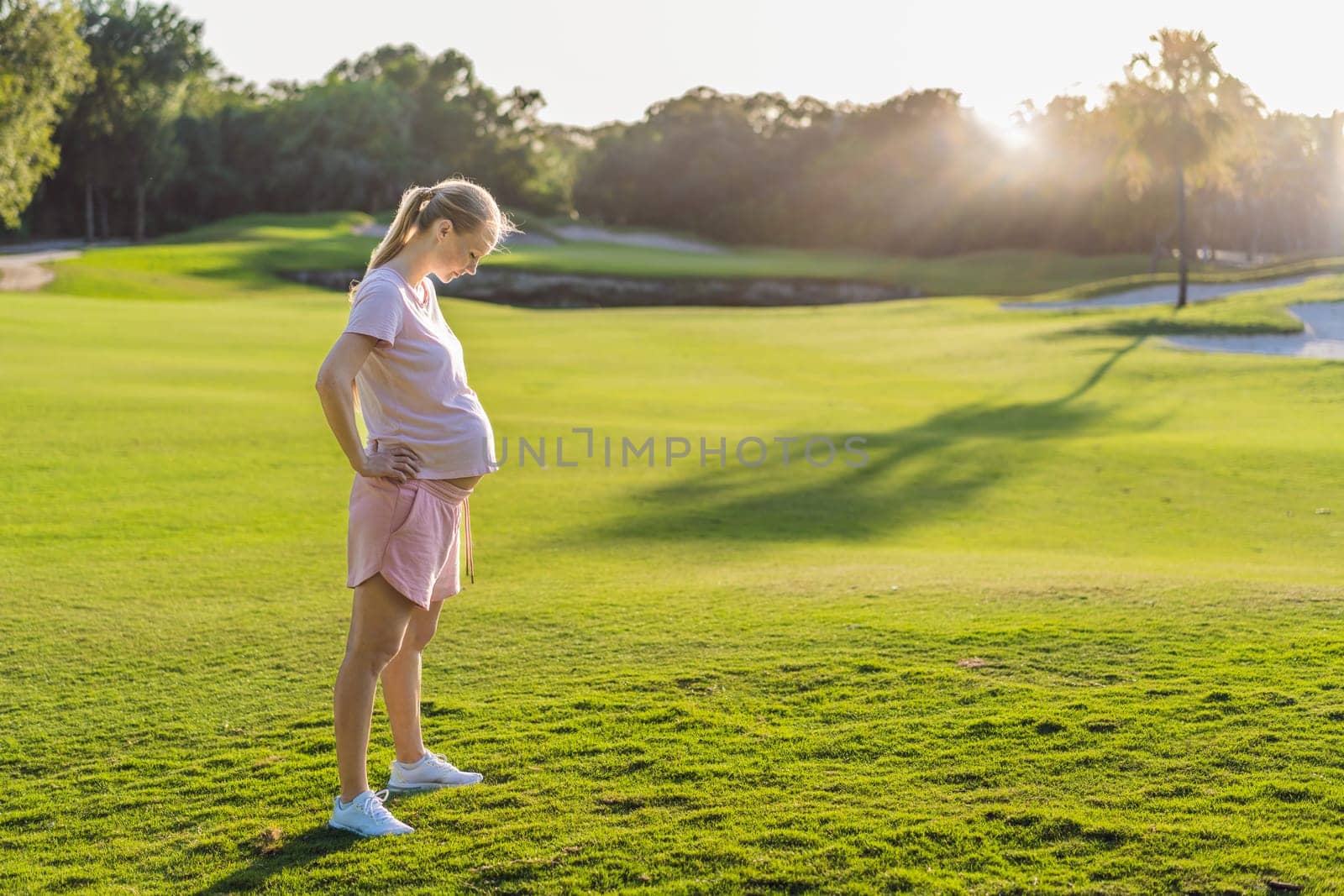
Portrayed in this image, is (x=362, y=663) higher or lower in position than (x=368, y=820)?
higher

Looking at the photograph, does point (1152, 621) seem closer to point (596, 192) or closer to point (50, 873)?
point (50, 873)

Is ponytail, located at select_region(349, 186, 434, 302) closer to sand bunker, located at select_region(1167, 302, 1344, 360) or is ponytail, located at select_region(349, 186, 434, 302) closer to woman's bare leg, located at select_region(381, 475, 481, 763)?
woman's bare leg, located at select_region(381, 475, 481, 763)

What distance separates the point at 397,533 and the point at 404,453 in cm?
27

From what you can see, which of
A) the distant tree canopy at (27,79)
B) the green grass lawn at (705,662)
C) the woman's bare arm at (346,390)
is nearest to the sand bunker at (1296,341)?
the green grass lawn at (705,662)

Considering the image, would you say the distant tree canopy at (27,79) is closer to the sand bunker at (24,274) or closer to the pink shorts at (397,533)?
the sand bunker at (24,274)

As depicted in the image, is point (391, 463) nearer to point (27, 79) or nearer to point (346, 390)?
point (346, 390)

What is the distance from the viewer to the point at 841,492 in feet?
41.0

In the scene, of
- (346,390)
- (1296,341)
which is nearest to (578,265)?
(1296,341)

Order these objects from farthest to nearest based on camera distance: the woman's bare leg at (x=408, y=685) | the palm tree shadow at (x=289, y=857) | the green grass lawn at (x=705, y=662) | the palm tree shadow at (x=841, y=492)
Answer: the palm tree shadow at (x=841, y=492) < the woman's bare leg at (x=408, y=685) < the green grass lawn at (x=705, y=662) < the palm tree shadow at (x=289, y=857)

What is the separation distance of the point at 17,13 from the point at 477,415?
150 ft

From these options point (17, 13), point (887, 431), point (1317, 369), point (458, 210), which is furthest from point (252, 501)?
point (17, 13)

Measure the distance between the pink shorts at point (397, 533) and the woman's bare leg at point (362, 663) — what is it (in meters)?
0.06

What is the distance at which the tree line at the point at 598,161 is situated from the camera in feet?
203

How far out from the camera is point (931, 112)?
8419cm
